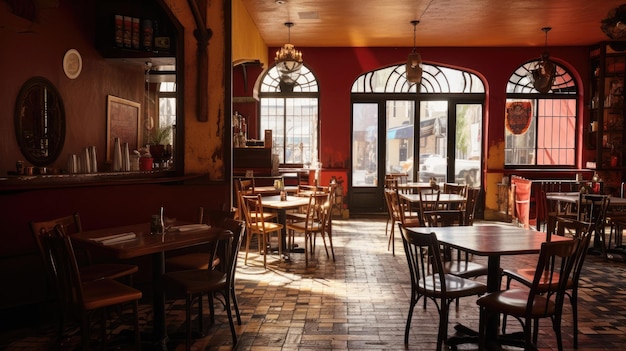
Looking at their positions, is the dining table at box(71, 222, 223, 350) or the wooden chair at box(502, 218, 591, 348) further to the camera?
the wooden chair at box(502, 218, 591, 348)

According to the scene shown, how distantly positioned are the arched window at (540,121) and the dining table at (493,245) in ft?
23.6

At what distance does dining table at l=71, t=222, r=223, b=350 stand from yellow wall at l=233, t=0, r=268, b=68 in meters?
3.99

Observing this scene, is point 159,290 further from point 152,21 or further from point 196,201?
point 152,21

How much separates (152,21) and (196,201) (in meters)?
2.29

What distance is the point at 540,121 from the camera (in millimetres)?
10914

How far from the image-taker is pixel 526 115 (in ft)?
35.7

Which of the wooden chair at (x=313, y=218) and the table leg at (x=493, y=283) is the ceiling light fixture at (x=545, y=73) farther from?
the table leg at (x=493, y=283)

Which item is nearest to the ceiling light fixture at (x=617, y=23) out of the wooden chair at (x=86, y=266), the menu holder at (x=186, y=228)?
the menu holder at (x=186, y=228)

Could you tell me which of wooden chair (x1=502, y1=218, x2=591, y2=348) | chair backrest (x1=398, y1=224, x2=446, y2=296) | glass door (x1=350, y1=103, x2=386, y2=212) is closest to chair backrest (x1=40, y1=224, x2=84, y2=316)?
chair backrest (x1=398, y1=224, x2=446, y2=296)

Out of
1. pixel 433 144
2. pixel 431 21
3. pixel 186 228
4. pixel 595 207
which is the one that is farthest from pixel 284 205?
pixel 433 144

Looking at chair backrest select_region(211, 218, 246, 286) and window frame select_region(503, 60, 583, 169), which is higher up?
window frame select_region(503, 60, 583, 169)

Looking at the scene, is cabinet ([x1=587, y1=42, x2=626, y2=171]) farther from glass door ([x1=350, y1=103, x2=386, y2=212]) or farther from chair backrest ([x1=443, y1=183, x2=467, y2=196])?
glass door ([x1=350, y1=103, x2=386, y2=212])

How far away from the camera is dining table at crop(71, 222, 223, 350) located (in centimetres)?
340

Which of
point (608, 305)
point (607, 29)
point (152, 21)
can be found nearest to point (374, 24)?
point (152, 21)
